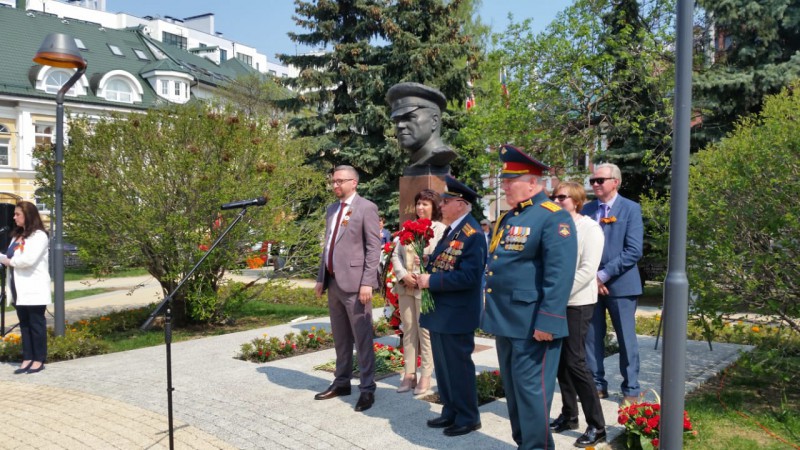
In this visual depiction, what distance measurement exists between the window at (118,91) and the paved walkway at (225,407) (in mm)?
32720

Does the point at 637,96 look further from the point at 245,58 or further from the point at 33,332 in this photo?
the point at 245,58

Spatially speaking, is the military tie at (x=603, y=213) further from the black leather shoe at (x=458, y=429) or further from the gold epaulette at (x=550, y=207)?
the black leather shoe at (x=458, y=429)

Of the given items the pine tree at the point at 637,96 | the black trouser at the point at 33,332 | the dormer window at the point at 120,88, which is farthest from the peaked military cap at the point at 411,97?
the dormer window at the point at 120,88

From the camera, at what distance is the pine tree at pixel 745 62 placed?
14586 mm

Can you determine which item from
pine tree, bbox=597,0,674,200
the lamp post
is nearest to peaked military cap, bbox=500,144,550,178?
the lamp post

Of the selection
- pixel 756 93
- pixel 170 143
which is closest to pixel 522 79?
pixel 756 93

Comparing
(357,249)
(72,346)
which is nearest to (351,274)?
(357,249)

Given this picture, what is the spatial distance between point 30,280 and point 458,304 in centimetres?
527

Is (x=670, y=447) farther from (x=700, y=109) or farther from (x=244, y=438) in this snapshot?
(x=700, y=109)

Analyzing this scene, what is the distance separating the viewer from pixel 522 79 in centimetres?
1755

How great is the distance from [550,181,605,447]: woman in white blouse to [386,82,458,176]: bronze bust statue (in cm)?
266

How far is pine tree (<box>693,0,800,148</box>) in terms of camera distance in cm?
1459

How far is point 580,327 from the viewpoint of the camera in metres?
4.75

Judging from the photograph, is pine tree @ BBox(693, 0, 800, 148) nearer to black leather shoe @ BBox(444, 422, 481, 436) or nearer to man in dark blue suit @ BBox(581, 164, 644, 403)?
man in dark blue suit @ BBox(581, 164, 644, 403)
